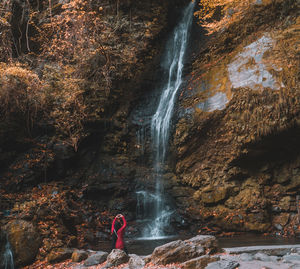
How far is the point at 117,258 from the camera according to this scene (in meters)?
5.51

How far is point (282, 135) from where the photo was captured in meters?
8.56

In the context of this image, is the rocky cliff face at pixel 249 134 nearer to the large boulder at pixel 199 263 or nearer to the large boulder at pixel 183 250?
the large boulder at pixel 183 250

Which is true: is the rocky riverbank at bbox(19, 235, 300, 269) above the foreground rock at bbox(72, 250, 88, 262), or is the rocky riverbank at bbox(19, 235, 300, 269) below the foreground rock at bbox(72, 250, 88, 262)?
above

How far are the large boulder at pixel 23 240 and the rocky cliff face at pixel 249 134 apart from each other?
511 centimetres

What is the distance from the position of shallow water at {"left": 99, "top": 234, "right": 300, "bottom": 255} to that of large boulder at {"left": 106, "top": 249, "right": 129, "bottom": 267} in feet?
4.00

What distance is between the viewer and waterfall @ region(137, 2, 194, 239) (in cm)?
955

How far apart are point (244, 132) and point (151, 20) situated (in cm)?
824

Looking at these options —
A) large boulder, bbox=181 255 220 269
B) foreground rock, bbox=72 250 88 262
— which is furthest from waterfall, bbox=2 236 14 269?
large boulder, bbox=181 255 220 269

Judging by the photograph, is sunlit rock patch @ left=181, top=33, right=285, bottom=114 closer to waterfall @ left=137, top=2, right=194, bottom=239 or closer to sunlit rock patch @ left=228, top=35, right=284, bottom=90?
sunlit rock patch @ left=228, top=35, right=284, bottom=90

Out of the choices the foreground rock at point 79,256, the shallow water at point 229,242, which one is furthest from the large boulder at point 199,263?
the foreground rock at point 79,256

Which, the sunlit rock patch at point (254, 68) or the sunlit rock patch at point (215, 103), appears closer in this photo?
the sunlit rock patch at point (254, 68)

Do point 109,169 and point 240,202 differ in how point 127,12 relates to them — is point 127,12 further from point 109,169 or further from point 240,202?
point 240,202

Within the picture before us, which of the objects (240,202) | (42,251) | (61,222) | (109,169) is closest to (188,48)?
(109,169)

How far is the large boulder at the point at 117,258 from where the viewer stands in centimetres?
546
